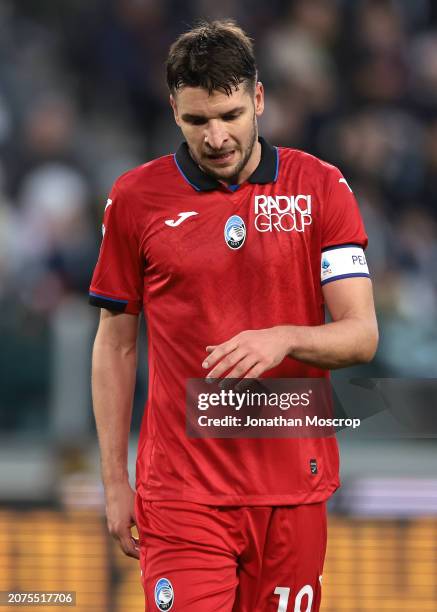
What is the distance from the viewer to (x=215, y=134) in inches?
133

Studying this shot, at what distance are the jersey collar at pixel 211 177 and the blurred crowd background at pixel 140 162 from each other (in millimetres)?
2509

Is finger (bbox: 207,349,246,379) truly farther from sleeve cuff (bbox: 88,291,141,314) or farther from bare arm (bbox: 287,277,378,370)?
sleeve cuff (bbox: 88,291,141,314)

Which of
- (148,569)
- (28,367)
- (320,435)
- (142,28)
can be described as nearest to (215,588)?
(148,569)

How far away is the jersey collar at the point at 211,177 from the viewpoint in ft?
11.6

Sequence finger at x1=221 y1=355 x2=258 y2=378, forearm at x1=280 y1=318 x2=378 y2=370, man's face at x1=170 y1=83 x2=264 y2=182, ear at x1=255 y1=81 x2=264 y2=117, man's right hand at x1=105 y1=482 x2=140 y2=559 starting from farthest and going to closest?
1. man's right hand at x1=105 y1=482 x2=140 y2=559
2. ear at x1=255 y1=81 x2=264 y2=117
3. man's face at x1=170 y1=83 x2=264 y2=182
4. forearm at x1=280 y1=318 x2=378 y2=370
5. finger at x1=221 y1=355 x2=258 y2=378

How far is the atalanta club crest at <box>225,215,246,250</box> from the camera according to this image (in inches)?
137

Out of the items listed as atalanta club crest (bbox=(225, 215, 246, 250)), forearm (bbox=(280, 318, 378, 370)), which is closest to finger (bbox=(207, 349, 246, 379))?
forearm (bbox=(280, 318, 378, 370))

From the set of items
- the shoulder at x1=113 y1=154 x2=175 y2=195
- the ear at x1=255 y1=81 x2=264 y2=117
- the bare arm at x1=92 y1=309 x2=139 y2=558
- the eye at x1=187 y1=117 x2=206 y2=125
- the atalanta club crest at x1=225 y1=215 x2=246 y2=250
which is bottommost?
the bare arm at x1=92 y1=309 x2=139 y2=558

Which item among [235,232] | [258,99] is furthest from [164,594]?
[258,99]

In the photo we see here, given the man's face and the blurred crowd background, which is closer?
the man's face

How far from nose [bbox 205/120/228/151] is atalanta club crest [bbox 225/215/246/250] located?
23cm

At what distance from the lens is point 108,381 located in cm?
367

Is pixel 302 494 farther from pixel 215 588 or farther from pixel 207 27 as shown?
pixel 207 27

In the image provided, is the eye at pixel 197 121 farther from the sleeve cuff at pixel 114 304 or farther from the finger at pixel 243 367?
the finger at pixel 243 367
